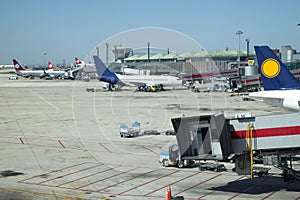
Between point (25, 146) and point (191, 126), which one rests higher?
point (191, 126)

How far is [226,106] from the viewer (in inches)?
3187

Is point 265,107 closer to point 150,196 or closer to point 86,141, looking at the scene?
point 86,141

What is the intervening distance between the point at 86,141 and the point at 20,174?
14799 millimetres

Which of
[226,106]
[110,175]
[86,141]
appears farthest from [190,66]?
[110,175]

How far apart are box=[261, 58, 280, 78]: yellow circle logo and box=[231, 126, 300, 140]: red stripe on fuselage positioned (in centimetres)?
1625

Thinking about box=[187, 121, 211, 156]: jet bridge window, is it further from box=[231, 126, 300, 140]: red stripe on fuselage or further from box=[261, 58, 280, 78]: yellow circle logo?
box=[261, 58, 280, 78]: yellow circle logo

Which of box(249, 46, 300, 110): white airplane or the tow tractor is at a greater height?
box(249, 46, 300, 110): white airplane

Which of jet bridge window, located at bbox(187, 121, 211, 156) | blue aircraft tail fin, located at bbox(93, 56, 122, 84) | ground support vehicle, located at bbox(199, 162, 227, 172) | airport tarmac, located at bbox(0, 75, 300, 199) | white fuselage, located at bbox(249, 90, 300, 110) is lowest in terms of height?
airport tarmac, located at bbox(0, 75, 300, 199)

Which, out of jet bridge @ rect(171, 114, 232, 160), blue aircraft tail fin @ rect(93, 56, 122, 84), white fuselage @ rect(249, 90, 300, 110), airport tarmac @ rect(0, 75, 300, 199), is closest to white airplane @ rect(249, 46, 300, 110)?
white fuselage @ rect(249, 90, 300, 110)

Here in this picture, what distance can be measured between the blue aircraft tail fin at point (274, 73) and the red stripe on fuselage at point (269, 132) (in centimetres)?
1579

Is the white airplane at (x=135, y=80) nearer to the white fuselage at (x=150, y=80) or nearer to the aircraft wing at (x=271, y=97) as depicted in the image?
the white fuselage at (x=150, y=80)

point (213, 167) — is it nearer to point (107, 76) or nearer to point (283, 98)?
point (283, 98)

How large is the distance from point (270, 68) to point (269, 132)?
→ 1645 centimetres

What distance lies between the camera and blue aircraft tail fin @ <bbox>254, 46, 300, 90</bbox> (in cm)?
4184
